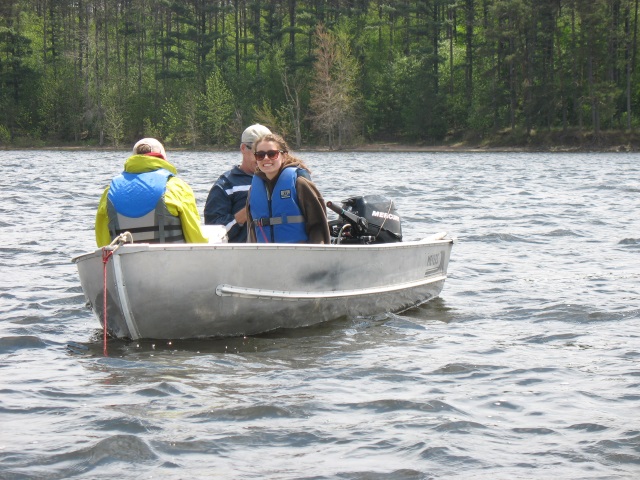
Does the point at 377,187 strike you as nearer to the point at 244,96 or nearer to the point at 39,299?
the point at 39,299

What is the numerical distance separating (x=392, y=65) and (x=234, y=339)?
Answer: 6604 centimetres

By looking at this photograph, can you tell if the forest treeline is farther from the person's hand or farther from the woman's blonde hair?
the woman's blonde hair

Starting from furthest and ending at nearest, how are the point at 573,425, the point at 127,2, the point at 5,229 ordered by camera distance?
1. the point at 127,2
2. the point at 5,229
3. the point at 573,425

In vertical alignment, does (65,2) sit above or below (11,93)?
above

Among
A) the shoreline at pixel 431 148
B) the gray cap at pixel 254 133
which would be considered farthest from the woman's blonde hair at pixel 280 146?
the shoreline at pixel 431 148

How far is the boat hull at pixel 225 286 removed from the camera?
6836 mm

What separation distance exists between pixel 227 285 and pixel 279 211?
0.80 metres

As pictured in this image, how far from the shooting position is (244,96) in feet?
246

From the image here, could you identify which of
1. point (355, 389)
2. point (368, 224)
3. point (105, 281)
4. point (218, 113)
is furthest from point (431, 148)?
point (355, 389)

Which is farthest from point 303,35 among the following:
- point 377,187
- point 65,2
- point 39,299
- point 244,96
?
point 39,299

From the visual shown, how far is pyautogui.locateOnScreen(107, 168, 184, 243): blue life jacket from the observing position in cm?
704

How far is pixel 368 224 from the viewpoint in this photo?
890 cm

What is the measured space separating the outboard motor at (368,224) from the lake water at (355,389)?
75 cm

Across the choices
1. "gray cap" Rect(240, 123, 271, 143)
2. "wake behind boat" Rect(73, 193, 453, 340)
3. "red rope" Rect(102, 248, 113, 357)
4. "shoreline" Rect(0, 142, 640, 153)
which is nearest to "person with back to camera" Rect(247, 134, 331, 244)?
"wake behind boat" Rect(73, 193, 453, 340)
